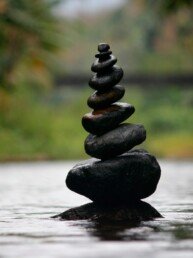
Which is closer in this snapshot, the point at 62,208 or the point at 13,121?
the point at 62,208

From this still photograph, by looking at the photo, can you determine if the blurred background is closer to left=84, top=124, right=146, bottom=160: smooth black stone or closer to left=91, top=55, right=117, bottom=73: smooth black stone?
left=91, top=55, right=117, bottom=73: smooth black stone

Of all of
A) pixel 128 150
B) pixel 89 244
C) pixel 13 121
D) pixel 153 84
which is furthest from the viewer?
pixel 153 84

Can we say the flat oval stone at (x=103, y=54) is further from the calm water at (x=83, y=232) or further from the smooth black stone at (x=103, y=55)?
the calm water at (x=83, y=232)

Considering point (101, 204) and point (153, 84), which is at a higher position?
point (153, 84)

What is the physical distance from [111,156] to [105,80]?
3.64 ft

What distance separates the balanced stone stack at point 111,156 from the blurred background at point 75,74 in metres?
11.0

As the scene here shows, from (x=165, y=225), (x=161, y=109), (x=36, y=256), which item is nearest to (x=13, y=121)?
(x=161, y=109)

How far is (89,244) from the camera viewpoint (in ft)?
38.3

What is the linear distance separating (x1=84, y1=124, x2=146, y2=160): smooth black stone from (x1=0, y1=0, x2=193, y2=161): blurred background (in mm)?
11305

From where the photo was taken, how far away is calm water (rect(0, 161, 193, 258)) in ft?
36.0

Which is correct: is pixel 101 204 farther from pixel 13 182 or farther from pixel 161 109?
pixel 161 109

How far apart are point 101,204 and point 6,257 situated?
5504 millimetres

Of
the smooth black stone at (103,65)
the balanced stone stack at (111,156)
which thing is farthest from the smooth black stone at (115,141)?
the smooth black stone at (103,65)

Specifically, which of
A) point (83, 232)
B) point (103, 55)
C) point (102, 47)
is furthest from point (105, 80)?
point (83, 232)
